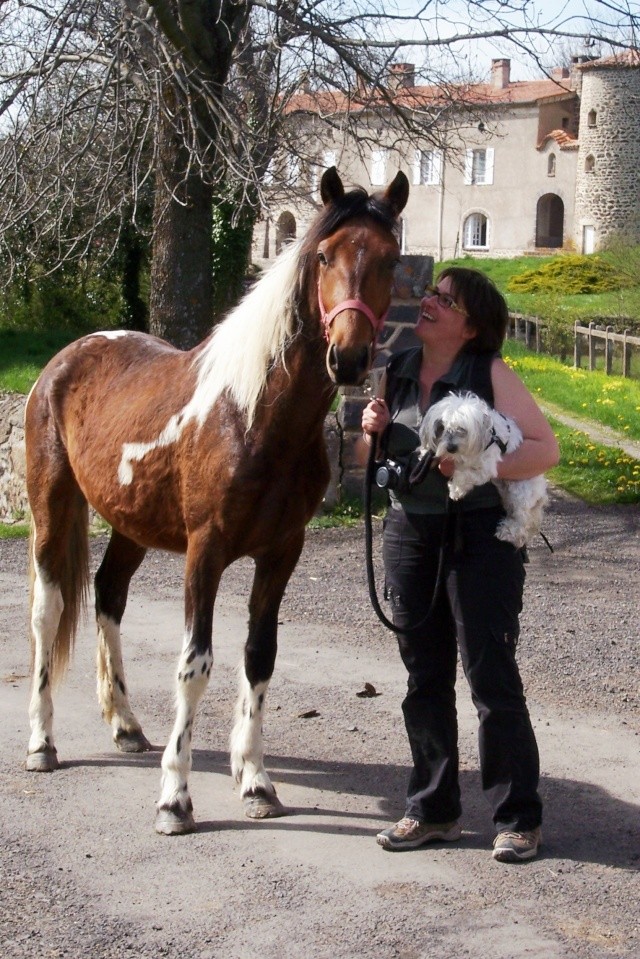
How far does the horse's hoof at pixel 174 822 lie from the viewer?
166 inches

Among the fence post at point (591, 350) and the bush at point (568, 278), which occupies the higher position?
the bush at point (568, 278)

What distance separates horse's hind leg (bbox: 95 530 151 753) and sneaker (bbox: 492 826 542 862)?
187 centimetres

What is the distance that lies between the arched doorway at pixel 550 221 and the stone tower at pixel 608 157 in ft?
11.4

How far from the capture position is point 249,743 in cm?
455

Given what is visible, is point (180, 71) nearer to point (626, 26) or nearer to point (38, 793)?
point (626, 26)

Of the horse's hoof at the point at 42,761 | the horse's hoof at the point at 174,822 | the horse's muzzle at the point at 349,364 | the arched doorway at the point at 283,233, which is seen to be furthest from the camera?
the horse's hoof at the point at 42,761

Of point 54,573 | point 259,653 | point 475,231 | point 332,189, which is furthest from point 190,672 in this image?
point 475,231

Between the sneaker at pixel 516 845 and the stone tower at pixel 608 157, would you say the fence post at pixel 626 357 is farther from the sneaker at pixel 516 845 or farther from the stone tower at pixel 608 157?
the stone tower at pixel 608 157

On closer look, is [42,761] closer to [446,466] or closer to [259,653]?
[259,653]

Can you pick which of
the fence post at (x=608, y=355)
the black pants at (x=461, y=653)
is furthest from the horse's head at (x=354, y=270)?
the fence post at (x=608, y=355)

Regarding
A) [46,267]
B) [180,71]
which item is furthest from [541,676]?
[46,267]

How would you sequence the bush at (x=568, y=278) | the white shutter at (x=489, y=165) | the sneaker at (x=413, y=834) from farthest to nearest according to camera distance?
the white shutter at (x=489, y=165) → the bush at (x=568, y=278) → the sneaker at (x=413, y=834)

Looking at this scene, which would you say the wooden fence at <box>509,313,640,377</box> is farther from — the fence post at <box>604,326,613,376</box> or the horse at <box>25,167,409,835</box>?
the horse at <box>25,167,409,835</box>

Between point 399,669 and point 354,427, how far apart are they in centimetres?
397
